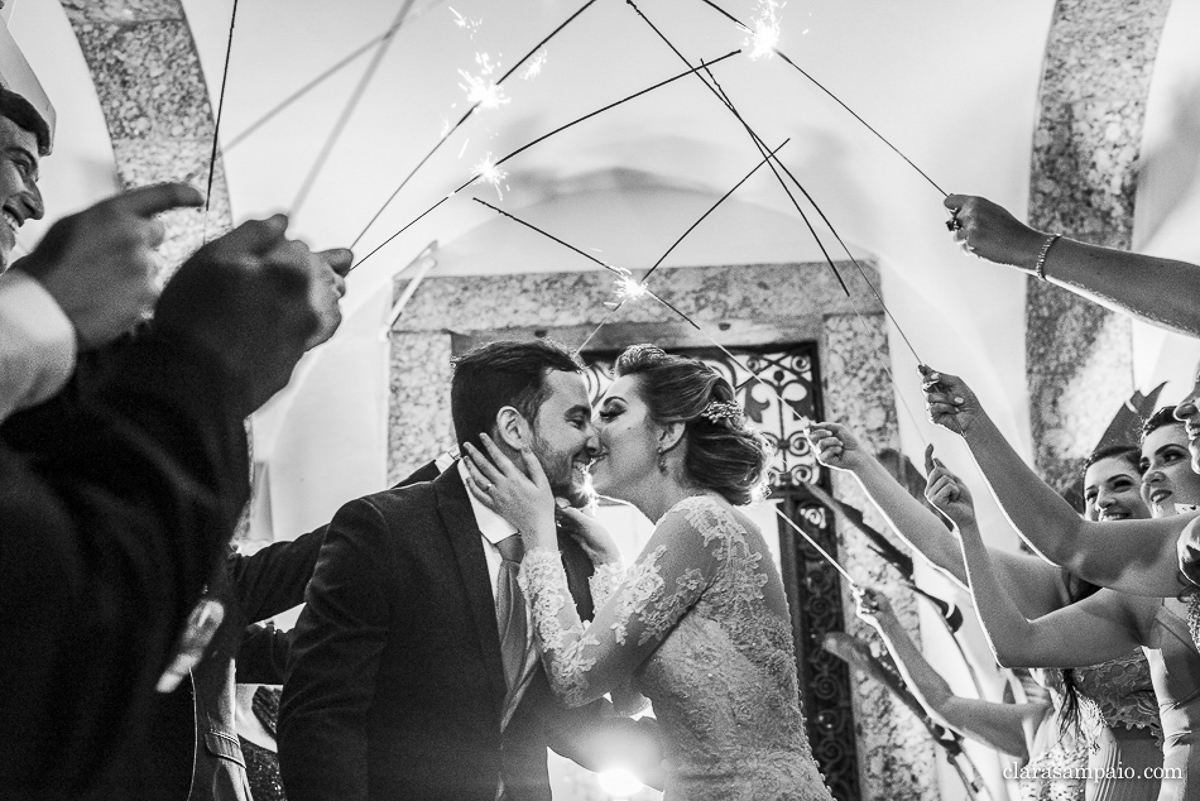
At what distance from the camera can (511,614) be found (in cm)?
216

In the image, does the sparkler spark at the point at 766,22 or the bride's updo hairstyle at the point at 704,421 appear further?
the sparkler spark at the point at 766,22

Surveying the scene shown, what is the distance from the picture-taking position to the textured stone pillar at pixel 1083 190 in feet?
14.3

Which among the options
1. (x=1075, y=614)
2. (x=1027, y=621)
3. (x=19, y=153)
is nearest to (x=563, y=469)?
(x=1027, y=621)

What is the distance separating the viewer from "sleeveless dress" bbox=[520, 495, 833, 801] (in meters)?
2.05

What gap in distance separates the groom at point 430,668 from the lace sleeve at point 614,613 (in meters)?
0.10

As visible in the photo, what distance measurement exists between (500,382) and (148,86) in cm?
262

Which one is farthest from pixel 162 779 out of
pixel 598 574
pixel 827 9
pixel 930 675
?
pixel 827 9

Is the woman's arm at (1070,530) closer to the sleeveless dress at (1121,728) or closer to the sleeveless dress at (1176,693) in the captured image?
the sleeveless dress at (1176,693)

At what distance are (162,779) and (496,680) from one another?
4.59 feet

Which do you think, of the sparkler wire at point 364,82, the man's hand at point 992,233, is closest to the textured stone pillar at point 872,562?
the sparkler wire at point 364,82

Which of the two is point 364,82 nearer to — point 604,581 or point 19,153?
point 604,581

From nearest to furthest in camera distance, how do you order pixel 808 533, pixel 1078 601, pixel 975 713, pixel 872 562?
pixel 1078 601
pixel 975 713
pixel 872 562
pixel 808 533

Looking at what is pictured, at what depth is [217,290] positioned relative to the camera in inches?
22.6

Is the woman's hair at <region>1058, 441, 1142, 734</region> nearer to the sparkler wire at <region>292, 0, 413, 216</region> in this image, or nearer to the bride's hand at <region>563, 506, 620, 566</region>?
the bride's hand at <region>563, 506, 620, 566</region>
